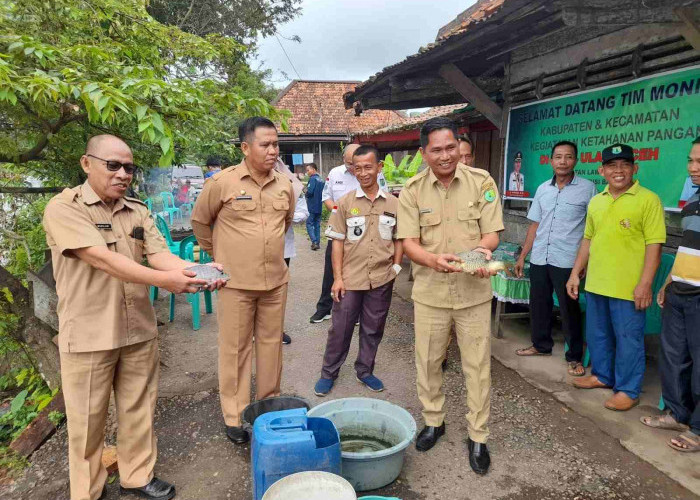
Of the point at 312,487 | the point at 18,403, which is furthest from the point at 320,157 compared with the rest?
the point at 312,487

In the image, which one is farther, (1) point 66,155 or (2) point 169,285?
(1) point 66,155

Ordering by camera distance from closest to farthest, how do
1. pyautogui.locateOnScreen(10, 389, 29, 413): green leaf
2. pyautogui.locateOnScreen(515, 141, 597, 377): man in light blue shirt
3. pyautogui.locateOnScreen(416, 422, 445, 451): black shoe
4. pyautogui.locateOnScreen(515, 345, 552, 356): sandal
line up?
1. pyautogui.locateOnScreen(416, 422, 445, 451): black shoe
2. pyautogui.locateOnScreen(515, 141, 597, 377): man in light blue shirt
3. pyautogui.locateOnScreen(10, 389, 29, 413): green leaf
4. pyautogui.locateOnScreen(515, 345, 552, 356): sandal

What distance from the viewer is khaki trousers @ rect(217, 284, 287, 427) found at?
297 cm

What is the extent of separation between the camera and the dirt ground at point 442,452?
259cm

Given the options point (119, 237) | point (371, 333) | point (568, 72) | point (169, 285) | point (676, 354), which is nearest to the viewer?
point (169, 285)

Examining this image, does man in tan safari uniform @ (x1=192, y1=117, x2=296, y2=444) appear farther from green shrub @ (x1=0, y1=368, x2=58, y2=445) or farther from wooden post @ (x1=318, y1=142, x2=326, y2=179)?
wooden post @ (x1=318, y1=142, x2=326, y2=179)

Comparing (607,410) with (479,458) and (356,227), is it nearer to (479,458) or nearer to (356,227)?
(479,458)

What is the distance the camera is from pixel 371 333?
3662 millimetres

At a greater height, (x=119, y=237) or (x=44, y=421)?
(x=119, y=237)

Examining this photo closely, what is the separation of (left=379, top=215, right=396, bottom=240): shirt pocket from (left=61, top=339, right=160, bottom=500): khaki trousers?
1.87 meters

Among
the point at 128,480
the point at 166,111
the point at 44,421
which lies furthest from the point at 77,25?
the point at 128,480

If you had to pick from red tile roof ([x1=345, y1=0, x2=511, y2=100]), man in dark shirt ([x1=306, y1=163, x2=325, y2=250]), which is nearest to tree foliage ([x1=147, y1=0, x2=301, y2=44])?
man in dark shirt ([x1=306, y1=163, x2=325, y2=250])

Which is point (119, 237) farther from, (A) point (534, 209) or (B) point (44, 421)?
(A) point (534, 209)

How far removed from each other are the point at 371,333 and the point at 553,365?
1.89m
